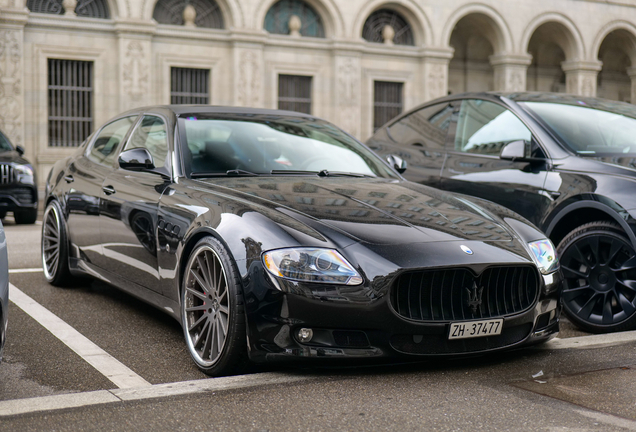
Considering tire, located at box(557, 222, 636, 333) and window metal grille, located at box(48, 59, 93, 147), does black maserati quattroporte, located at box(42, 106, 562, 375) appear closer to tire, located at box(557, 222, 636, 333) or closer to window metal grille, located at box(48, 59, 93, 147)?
tire, located at box(557, 222, 636, 333)

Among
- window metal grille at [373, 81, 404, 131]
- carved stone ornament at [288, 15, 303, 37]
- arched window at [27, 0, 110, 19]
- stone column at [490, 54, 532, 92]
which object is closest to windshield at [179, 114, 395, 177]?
arched window at [27, 0, 110, 19]

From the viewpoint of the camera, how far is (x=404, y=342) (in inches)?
145

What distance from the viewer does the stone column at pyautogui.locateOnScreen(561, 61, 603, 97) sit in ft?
103

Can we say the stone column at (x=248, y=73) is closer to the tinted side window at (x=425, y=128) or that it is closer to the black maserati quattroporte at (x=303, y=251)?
the tinted side window at (x=425, y=128)

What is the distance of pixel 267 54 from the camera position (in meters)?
25.9

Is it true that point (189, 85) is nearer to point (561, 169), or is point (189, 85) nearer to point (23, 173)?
point (23, 173)

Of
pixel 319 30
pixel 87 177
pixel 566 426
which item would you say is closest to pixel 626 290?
pixel 566 426

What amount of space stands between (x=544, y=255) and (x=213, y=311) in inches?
69.8

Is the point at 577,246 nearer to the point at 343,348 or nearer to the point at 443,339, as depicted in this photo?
the point at 443,339

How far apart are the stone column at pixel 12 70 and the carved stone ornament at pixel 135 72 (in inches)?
116

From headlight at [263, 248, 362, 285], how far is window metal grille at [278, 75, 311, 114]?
22.9 m

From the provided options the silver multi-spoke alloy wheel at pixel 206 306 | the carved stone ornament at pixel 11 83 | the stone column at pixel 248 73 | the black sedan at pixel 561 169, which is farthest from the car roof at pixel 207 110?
the stone column at pixel 248 73

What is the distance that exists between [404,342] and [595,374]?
1.00 metres

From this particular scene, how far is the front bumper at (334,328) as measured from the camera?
3574 millimetres
